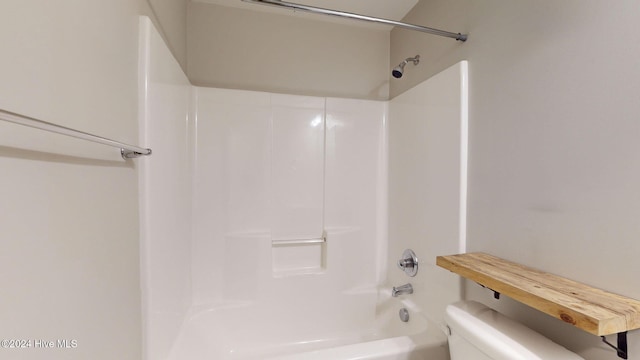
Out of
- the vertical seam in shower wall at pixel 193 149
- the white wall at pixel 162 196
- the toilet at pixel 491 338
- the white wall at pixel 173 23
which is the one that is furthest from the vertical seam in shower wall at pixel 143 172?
the toilet at pixel 491 338

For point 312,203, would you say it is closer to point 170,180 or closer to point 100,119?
point 170,180

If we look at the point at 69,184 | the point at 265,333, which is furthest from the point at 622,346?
the point at 265,333

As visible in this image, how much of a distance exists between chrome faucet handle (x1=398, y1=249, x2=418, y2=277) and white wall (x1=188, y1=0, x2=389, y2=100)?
1213 mm

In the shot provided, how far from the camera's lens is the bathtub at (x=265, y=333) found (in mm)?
1472

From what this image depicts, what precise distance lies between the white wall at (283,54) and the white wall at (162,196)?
32cm

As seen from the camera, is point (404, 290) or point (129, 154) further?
point (404, 290)

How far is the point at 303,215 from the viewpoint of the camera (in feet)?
6.35

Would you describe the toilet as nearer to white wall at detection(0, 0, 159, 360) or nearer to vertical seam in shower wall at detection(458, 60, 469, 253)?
vertical seam in shower wall at detection(458, 60, 469, 253)

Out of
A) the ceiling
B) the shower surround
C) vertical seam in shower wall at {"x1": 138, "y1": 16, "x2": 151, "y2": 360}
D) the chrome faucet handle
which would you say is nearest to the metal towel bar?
the shower surround

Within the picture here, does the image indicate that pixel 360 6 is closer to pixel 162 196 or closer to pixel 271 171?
pixel 271 171

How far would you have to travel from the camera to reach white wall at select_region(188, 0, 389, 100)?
1771 mm

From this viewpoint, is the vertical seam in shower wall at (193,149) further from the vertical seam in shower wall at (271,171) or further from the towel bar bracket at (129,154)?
the towel bar bracket at (129,154)

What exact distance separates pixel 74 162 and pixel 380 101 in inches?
74.0

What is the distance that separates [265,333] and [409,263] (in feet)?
3.54
